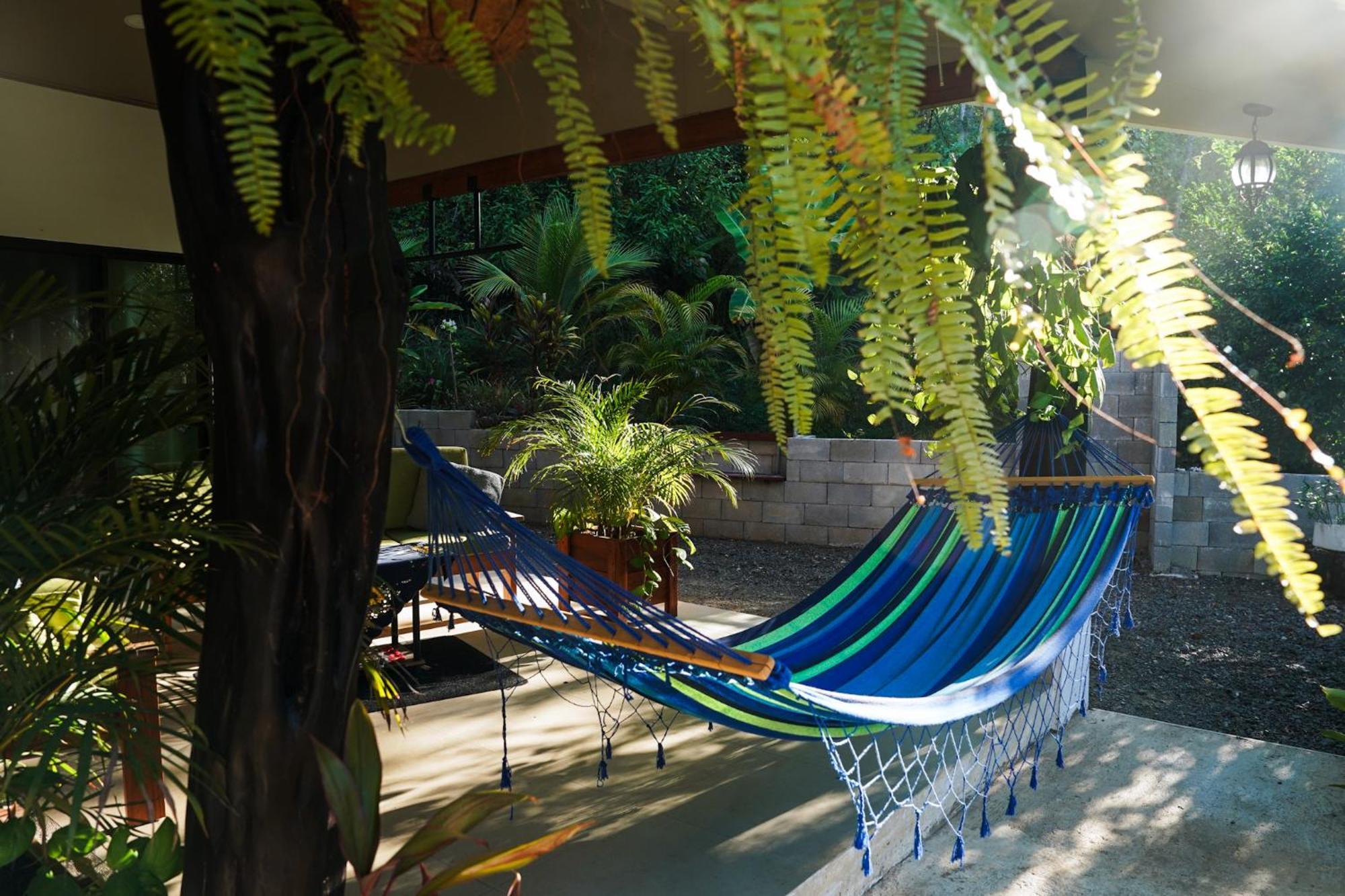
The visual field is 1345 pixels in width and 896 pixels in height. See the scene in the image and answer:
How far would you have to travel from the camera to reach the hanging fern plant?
44 centimetres

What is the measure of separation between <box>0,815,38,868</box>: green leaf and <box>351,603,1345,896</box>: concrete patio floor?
92 cm

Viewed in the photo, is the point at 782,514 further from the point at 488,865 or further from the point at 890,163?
the point at 890,163

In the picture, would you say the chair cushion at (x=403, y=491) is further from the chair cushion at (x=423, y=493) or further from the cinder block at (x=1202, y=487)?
the cinder block at (x=1202, y=487)

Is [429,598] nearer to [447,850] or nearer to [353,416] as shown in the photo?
[447,850]

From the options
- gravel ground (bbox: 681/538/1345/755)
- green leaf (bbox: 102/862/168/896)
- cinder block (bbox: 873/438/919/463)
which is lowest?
gravel ground (bbox: 681/538/1345/755)

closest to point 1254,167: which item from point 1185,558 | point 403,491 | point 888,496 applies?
point 1185,558

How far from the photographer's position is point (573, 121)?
55 cm

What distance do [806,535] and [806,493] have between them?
Result: 0.31 meters

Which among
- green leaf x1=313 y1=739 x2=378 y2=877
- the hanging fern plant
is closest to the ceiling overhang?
green leaf x1=313 y1=739 x2=378 y2=877

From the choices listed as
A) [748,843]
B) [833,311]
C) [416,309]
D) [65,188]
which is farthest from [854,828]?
[416,309]

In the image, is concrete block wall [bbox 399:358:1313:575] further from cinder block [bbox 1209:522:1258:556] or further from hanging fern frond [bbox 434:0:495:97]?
hanging fern frond [bbox 434:0:495:97]

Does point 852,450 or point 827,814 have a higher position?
point 852,450

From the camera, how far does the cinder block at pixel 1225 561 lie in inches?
238

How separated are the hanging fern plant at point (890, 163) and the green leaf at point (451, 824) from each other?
0.99m
